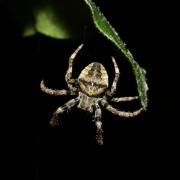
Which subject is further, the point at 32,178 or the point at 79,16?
the point at 32,178

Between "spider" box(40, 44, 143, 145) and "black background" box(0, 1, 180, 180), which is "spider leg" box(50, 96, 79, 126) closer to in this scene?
"spider" box(40, 44, 143, 145)

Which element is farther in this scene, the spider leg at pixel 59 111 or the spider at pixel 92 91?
the spider leg at pixel 59 111

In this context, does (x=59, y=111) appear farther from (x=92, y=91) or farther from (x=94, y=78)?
(x=94, y=78)

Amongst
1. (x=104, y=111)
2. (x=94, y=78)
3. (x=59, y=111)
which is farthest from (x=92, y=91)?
(x=104, y=111)

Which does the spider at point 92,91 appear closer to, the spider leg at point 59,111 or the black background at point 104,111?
the spider leg at point 59,111

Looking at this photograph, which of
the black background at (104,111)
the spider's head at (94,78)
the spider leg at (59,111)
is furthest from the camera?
the black background at (104,111)

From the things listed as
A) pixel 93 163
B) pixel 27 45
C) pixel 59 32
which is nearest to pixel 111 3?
pixel 27 45

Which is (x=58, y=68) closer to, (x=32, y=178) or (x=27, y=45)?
(x=27, y=45)

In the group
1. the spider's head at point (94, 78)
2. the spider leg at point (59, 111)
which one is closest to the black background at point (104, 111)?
the spider leg at point (59, 111)
